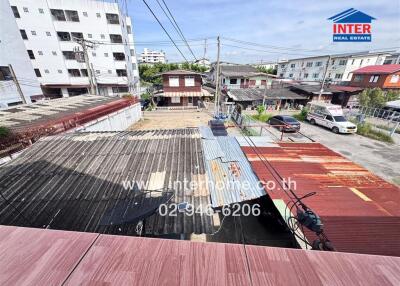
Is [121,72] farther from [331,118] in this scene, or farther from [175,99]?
[331,118]

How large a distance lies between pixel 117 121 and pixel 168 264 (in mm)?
19119

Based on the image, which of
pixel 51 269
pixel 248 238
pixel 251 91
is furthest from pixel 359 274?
pixel 251 91

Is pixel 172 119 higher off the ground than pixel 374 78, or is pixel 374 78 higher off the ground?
pixel 374 78

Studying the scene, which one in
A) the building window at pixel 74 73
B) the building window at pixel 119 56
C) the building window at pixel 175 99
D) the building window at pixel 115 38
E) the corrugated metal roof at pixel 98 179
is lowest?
the building window at pixel 175 99

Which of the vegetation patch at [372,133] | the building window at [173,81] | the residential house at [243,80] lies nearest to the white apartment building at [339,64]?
the residential house at [243,80]

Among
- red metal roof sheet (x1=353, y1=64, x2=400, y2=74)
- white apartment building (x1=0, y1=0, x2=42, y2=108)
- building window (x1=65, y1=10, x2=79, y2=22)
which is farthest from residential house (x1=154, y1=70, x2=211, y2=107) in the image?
red metal roof sheet (x1=353, y1=64, x2=400, y2=74)

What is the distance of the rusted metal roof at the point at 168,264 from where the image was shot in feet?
3.55

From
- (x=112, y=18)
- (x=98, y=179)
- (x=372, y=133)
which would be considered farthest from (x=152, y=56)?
(x=98, y=179)

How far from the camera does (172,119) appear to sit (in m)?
24.4

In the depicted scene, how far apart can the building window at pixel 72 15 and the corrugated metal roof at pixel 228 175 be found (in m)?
37.8

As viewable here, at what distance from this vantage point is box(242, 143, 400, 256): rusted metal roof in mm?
3961

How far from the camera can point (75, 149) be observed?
7332 mm

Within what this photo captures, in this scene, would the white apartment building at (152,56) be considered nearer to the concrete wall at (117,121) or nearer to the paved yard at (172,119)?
the paved yard at (172,119)

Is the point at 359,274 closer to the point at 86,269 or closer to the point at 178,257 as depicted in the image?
the point at 178,257
